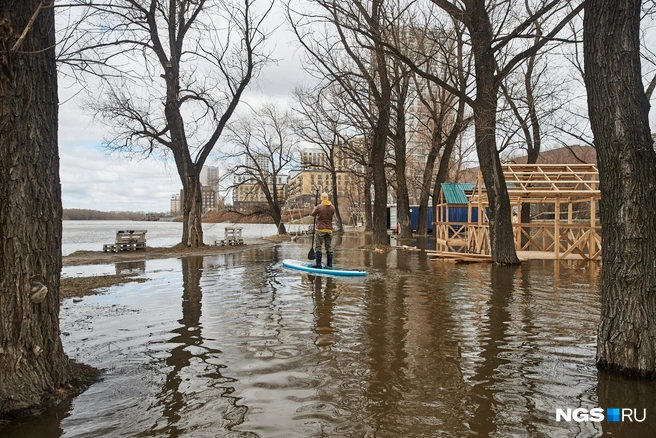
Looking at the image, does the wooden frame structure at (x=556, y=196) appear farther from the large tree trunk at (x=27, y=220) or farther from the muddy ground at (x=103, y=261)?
the large tree trunk at (x=27, y=220)

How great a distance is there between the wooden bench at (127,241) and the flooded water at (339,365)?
11.7 m

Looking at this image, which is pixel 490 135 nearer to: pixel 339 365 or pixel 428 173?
pixel 339 365

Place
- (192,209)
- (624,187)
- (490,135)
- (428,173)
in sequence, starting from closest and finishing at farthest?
(624,187) < (490,135) < (192,209) < (428,173)

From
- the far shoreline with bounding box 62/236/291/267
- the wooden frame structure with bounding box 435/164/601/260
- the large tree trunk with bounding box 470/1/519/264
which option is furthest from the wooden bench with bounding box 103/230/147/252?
the large tree trunk with bounding box 470/1/519/264

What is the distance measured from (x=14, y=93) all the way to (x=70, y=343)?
3.44 metres

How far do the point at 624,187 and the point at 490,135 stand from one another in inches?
383

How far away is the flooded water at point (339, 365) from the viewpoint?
3.55m

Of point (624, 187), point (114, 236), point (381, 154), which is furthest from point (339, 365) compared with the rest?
point (114, 236)

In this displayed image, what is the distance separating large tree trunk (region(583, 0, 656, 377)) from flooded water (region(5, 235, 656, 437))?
47cm

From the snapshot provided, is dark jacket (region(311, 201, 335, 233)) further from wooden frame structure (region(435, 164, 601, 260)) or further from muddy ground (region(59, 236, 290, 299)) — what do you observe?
wooden frame structure (region(435, 164, 601, 260))

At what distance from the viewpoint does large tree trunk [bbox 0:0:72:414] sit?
374 cm

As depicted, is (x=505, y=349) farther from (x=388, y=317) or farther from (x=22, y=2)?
(x=22, y=2)

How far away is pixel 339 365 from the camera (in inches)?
191

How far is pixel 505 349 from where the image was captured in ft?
17.8
